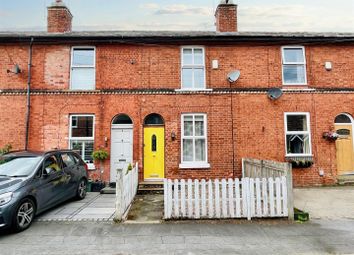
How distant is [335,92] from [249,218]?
8138 millimetres

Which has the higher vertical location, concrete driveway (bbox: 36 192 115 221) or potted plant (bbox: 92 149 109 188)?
potted plant (bbox: 92 149 109 188)

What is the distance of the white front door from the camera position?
11000 mm

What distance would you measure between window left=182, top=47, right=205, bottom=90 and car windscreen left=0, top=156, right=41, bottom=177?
21.7ft

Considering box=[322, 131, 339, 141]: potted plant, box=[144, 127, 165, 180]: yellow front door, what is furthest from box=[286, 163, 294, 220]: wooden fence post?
box=[322, 131, 339, 141]: potted plant

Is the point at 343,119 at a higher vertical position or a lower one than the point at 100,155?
higher

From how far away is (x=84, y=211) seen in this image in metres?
7.21

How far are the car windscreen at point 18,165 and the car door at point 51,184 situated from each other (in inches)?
10.3

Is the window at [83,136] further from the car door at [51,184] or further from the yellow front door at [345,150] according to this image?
the yellow front door at [345,150]

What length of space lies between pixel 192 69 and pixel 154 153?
13.0 feet

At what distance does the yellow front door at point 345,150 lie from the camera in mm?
11291

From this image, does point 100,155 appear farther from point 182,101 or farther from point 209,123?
point 209,123

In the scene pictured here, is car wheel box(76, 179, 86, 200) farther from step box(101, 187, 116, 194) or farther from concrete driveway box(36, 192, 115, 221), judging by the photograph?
step box(101, 187, 116, 194)

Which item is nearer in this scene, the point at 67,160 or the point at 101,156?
the point at 67,160

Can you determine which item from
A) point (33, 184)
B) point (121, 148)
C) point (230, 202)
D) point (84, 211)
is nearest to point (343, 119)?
point (230, 202)
